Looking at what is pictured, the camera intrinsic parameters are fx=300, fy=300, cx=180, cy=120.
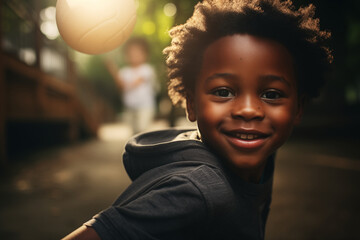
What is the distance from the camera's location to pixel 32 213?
2912 mm

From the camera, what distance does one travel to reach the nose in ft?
4.05

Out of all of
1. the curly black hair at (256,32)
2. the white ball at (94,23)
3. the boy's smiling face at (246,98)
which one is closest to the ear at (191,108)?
the curly black hair at (256,32)

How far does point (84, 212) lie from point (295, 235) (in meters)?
1.93

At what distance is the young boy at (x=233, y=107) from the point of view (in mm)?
1131

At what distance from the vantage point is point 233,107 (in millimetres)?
1258

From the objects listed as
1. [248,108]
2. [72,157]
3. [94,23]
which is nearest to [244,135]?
[248,108]

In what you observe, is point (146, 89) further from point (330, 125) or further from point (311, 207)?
point (330, 125)

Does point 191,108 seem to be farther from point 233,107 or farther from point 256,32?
point 256,32

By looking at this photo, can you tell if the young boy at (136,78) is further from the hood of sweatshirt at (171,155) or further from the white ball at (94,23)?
the hood of sweatshirt at (171,155)

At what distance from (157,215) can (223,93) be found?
22.9 inches

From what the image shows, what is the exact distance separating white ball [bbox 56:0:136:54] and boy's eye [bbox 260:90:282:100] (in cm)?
104

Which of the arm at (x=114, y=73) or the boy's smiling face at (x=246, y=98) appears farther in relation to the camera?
the arm at (x=114, y=73)

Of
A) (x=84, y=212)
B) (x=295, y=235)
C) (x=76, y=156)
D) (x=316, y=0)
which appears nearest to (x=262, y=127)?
(x=295, y=235)

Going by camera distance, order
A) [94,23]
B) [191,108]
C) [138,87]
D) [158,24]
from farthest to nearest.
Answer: [158,24], [138,87], [94,23], [191,108]
